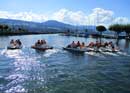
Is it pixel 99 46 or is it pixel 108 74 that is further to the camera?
pixel 99 46

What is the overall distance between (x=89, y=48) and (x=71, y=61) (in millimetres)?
13889

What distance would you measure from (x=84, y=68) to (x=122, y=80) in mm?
7103

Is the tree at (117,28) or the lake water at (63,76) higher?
the tree at (117,28)

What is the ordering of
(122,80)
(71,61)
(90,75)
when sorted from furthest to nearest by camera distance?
(71,61) → (90,75) → (122,80)

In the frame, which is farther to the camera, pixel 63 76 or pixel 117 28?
pixel 117 28

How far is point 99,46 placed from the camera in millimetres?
52250

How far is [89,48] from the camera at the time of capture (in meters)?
51.8

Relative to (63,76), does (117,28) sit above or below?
above

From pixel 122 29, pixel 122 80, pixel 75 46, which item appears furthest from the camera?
pixel 122 29

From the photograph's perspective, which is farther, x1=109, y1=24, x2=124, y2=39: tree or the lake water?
x1=109, y1=24, x2=124, y2=39: tree

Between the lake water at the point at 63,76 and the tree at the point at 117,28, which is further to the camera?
the tree at the point at 117,28

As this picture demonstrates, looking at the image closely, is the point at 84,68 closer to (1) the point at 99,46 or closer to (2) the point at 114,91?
(2) the point at 114,91

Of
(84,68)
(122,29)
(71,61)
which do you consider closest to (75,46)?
(71,61)

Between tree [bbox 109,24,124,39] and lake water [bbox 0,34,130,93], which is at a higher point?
tree [bbox 109,24,124,39]
